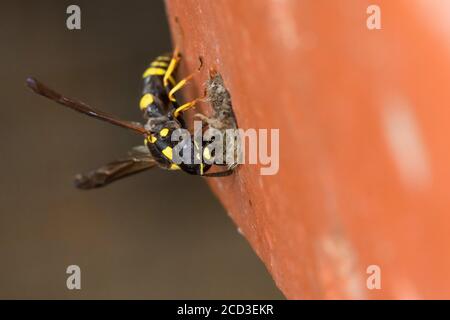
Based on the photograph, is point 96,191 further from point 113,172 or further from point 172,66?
point 172,66

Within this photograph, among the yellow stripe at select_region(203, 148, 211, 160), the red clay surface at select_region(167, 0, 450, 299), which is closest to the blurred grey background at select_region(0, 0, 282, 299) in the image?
the yellow stripe at select_region(203, 148, 211, 160)

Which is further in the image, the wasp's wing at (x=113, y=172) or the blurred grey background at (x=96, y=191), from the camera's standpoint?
the blurred grey background at (x=96, y=191)

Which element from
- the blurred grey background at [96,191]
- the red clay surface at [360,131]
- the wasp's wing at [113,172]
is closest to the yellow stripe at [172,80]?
the wasp's wing at [113,172]

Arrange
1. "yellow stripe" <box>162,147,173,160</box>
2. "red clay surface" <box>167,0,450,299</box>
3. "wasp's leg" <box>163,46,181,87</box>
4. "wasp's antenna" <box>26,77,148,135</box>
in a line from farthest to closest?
1. "wasp's leg" <box>163,46,181,87</box>
2. "yellow stripe" <box>162,147,173,160</box>
3. "wasp's antenna" <box>26,77,148,135</box>
4. "red clay surface" <box>167,0,450,299</box>

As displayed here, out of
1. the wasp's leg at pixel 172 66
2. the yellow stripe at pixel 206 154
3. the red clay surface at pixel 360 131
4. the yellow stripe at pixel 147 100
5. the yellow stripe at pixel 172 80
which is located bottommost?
the red clay surface at pixel 360 131

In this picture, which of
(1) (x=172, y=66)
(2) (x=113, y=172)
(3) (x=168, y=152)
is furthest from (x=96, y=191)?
(3) (x=168, y=152)

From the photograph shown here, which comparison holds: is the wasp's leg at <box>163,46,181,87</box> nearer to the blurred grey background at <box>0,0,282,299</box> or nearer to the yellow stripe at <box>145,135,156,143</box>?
the yellow stripe at <box>145,135,156,143</box>

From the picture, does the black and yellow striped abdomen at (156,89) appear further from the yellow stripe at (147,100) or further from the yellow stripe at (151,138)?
the yellow stripe at (151,138)
